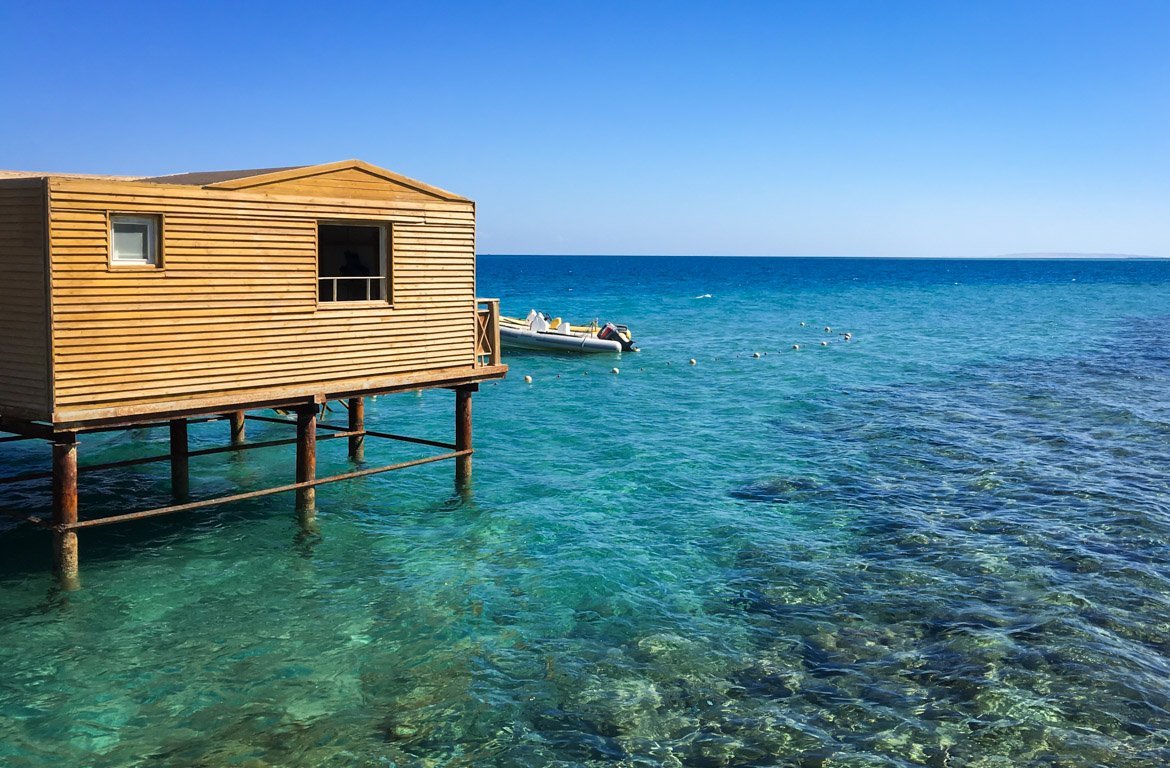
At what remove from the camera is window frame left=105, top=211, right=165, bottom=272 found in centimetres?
1479

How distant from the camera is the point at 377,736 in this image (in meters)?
11.5

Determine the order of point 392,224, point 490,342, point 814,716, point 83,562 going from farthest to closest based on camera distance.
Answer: point 490,342, point 392,224, point 83,562, point 814,716

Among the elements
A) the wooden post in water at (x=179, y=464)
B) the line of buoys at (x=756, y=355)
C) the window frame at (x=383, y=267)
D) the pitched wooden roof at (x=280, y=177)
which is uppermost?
the pitched wooden roof at (x=280, y=177)

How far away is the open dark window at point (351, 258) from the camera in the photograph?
63.2 feet

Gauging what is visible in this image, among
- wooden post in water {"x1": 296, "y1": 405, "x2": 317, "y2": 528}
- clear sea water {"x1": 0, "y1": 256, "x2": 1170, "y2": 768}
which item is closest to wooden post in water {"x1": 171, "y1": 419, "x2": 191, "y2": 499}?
clear sea water {"x1": 0, "y1": 256, "x2": 1170, "y2": 768}

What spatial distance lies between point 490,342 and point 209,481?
7.59 m

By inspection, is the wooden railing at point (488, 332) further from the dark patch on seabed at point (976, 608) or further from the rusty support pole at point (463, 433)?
the dark patch on seabed at point (976, 608)

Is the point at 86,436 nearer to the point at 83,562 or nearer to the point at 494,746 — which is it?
the point at 83,562

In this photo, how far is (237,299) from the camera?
1633 cm

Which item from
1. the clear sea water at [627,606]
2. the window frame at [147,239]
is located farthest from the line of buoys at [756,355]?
the window frame at [147,239]

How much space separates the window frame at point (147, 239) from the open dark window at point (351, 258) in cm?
401

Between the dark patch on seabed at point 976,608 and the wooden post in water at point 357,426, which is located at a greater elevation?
the wooden post in water at point 357,426

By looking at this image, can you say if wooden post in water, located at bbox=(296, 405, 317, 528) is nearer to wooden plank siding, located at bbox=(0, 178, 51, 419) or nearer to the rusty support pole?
the rusty support pole

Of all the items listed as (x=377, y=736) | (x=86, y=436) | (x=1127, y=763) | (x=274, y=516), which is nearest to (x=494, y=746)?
(x=377, y=736)
